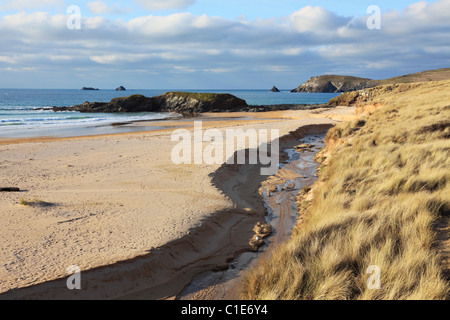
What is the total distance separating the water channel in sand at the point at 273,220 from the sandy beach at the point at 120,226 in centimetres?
23

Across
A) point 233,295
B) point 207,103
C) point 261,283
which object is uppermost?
point 207,103

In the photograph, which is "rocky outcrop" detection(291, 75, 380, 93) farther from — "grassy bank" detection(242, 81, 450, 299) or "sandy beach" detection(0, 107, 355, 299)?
"grassy bank" detection(242, 81, 450, 299)

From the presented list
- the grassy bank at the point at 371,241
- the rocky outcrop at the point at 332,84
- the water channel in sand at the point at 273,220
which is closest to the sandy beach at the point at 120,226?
the water channel in sand at the point at 273,220

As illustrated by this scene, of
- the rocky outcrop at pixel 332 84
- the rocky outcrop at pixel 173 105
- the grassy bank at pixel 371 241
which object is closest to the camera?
the grassy bank at pixel 371 241

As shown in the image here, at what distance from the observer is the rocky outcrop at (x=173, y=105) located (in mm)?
58969

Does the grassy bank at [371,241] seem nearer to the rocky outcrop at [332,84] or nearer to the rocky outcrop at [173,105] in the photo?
the rocky outcrop at [173,105]

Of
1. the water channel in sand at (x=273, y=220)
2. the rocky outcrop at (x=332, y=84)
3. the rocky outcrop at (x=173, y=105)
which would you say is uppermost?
the rocky outcrop at (x=332, y=84)

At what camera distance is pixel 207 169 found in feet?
39.6

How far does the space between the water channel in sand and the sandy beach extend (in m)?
0.23

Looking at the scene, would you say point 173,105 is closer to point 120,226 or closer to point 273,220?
point 273,220

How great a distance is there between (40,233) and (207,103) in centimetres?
5389

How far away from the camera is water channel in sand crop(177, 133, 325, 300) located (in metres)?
5.24
